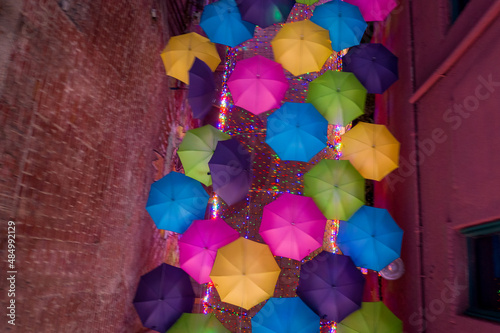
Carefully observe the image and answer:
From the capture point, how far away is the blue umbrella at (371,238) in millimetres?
4316

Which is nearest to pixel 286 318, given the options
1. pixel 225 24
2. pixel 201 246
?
pixel 201 246

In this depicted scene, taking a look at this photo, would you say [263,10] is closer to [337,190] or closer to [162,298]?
[337,190]

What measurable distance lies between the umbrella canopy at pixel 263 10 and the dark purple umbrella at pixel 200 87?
1052mm

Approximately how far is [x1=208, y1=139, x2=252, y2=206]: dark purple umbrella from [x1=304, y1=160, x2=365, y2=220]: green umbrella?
91 cm

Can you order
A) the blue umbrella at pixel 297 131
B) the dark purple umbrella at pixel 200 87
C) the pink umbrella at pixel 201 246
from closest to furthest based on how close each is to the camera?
the pink umbrella at pixel 201 246 < the blue umbrella at pixel 297 131 < the dark purple umbrella at pixel 200 87

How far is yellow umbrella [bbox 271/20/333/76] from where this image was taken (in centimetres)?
505

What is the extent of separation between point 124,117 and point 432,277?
4002mm

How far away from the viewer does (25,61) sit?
9.10 ft

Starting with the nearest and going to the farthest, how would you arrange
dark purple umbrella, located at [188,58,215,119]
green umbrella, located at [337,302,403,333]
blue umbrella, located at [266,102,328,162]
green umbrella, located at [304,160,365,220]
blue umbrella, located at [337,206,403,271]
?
green umbrella, located at [337,302,403,333] < blue umbrella, located at [337,206,403,271] < green umbrella, located at [304,160,365,220] < blue umbrella, located at [266,102,328,162] < dark purple umbrella, located at [188,58,215,119]

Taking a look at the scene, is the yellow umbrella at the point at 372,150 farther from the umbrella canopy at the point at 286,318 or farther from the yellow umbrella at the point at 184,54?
the yellow umbrella at the point at 184,54

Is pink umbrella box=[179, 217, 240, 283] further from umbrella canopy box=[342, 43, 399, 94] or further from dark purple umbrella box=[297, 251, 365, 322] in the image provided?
umbrella canopy box=[342, 43, 399, 94]

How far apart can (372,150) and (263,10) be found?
259 cm

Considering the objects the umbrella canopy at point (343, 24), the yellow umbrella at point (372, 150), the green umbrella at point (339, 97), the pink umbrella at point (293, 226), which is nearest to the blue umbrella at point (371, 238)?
the pink umbrella at point (293, 226)

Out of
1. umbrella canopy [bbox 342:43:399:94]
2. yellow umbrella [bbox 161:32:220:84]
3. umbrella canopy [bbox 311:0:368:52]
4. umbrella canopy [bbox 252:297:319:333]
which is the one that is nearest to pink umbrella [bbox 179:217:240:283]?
umbrella canopy [bbox 252:297:319:333]
